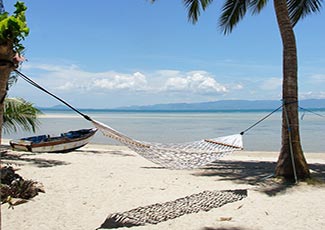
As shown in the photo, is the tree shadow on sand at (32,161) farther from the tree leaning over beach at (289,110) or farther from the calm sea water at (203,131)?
the calm sea water at (203,131)

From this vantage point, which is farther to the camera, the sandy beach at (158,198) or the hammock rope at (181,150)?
the hammock rope at (181,150)

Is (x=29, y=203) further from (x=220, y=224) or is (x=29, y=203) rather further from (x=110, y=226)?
(x=220, y=224)

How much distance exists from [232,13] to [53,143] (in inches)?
199

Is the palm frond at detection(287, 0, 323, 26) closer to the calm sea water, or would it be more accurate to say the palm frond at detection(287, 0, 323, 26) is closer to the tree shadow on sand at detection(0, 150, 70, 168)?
the calm sea water

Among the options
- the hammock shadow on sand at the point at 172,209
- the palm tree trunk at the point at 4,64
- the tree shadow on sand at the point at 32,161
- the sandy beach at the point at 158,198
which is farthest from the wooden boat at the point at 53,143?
the palm tree trunk at the point at 4,64

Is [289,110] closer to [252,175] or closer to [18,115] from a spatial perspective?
[252,175]

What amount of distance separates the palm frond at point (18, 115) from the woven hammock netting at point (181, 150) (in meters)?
4.05

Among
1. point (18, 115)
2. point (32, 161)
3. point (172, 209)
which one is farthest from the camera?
point (18, 115)

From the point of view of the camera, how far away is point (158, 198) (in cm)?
396

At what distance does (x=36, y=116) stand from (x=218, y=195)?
5227mm

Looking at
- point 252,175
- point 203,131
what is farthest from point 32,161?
point 203,131

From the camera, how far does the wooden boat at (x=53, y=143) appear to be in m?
8.05

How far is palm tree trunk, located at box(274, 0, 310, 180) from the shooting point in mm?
4754

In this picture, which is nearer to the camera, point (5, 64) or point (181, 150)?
point (5, 64)
